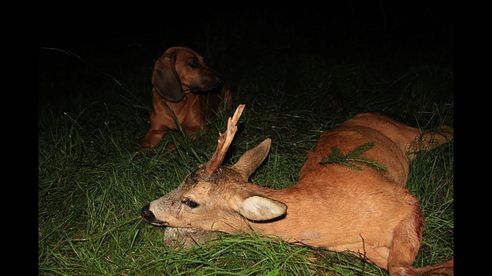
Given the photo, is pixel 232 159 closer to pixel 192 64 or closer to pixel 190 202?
pixel 190 202

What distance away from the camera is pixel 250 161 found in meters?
3.51

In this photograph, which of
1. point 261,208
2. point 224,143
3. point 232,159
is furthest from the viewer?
point 232,159

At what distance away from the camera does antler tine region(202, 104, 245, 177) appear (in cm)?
309

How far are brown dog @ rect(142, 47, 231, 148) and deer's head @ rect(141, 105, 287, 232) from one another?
2184 millimetres

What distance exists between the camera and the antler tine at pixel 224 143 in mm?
3086

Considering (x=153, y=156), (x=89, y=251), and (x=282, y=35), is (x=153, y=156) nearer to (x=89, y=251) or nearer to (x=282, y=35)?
(x=89, y=251)

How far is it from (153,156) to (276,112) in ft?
5.09

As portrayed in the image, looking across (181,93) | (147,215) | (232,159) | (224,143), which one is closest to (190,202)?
(147,215)

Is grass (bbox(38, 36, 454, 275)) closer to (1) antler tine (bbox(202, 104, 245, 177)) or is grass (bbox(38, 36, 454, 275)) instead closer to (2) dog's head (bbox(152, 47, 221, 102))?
(1) antler tine (bbox(202, 104, 245, 177))

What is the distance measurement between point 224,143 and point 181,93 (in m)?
2.64

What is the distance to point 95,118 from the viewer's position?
253 inches

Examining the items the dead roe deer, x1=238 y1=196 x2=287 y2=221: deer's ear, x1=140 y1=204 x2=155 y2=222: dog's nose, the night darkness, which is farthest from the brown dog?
x1=238 y1=196 x2=287 y2=221: deer's ear

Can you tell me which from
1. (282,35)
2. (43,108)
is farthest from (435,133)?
(43,108)

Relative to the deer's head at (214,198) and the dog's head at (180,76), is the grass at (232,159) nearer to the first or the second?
the deer's head at (214,198)
